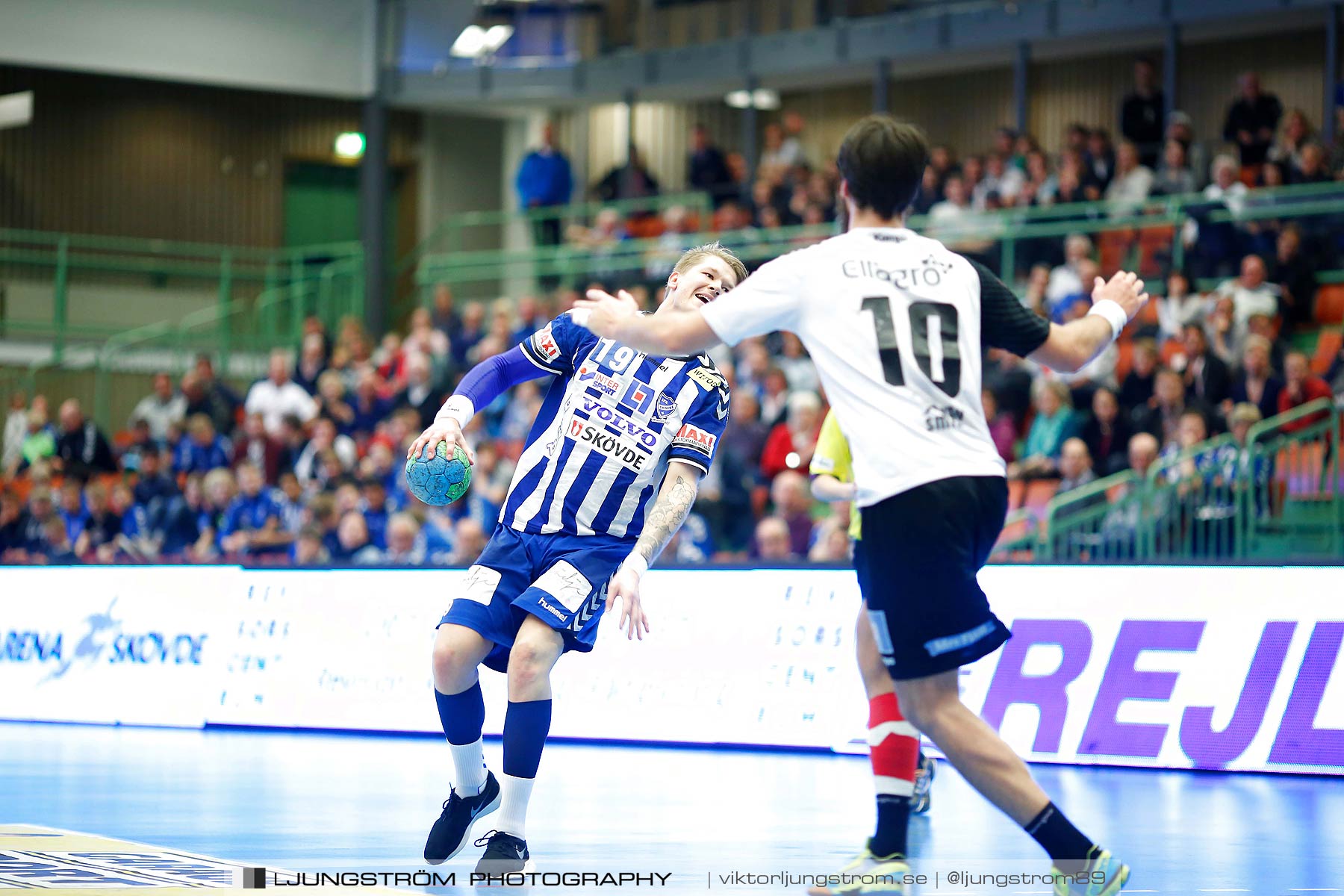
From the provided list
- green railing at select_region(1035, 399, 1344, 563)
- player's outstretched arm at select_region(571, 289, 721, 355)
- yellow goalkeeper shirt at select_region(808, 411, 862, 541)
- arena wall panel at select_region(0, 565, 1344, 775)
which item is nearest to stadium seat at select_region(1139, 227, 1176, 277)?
green railing at select_region(1035, 399, 1344, 563)

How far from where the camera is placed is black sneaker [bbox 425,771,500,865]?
5.57 metres

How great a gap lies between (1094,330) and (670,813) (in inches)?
137

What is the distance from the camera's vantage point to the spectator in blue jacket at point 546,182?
78.4ft

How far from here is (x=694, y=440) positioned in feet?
19.6

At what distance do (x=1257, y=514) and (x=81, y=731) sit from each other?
8.82 metres

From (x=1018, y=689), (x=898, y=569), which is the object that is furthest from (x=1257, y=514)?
(x=898, y=569)

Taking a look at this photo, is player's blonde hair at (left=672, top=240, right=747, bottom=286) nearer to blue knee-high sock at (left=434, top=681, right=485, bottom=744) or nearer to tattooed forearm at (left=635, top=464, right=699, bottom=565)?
tattooed forearm at (left=635, top=464, right=699, bottom=565)

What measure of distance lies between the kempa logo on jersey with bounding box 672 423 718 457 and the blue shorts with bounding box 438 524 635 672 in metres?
0.42

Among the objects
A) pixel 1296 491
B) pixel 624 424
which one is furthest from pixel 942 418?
pixel 1296 491

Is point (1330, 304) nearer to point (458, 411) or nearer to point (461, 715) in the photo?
point (458, 411)

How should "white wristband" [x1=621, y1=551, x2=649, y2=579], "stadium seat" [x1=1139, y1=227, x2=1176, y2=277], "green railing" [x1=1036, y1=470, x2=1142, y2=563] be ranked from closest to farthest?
"white wristband" [x1=621, y1=551, x2=649, y2=579] < "green railing" [x1=1036, y1=470, x2=1142, y2=563] < "stadium seat" [x1=1139, y1=227, x2=1176, y2=277]

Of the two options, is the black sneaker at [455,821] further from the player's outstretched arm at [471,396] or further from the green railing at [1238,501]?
the green railing at [1238,501]

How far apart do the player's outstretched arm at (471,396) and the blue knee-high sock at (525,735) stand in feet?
2.96

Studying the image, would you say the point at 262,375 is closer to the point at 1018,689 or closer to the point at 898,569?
the point at 1018,689
